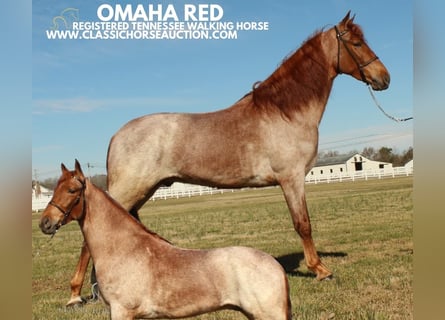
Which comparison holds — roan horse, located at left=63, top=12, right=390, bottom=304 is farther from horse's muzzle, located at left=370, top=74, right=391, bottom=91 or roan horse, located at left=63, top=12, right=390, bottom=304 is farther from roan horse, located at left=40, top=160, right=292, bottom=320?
roan horse, located at left=40, top=160, right=292, bottom=320

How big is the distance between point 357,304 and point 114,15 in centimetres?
445

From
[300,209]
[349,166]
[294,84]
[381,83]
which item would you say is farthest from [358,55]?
[349,166]

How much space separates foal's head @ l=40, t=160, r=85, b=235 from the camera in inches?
141

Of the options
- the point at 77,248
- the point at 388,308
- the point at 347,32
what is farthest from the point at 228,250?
the point at 77,248

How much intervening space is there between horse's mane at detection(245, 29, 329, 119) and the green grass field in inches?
86.5

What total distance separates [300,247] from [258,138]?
2833 mm

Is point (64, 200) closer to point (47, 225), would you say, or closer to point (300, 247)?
point (47, 225)

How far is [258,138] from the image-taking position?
5551 mm

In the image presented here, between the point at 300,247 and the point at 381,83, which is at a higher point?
the point at 381,83

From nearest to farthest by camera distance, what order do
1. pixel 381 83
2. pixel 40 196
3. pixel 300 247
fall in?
1. pixel 40 196
2. pixel 381 83
3. pixel 300 247

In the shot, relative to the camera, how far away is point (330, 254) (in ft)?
Answer: 23.1

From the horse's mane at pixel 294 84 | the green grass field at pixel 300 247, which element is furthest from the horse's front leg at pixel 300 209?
the horse's mane at pixel 294 84

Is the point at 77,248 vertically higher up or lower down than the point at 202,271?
lower down
